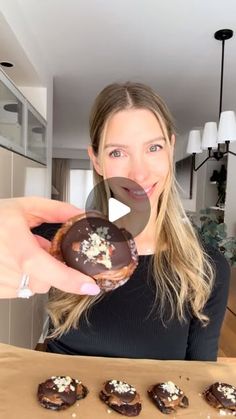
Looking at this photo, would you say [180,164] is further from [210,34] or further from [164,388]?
[164,388]

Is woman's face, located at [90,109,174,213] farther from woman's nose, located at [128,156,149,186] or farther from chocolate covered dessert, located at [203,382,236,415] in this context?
chocolate covered dessert, located at [203,382,236,415]

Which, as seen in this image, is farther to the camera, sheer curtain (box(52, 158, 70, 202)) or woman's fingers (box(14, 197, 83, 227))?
sheer curtain (box(52, 158, 70, 202))

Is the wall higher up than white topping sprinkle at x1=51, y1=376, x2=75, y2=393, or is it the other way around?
the wall

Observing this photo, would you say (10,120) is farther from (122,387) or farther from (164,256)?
(122,387)

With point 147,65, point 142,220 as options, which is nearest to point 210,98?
point 147,65

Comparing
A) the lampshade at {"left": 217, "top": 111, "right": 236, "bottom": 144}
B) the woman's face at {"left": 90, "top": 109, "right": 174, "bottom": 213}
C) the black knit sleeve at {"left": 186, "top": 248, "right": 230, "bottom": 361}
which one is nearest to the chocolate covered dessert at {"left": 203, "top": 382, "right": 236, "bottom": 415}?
the black knit sleeve at {"left": 186, "top": 248, "right": 230, "bottom": 361}

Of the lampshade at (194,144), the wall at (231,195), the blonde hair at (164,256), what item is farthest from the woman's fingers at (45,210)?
the wall at (231,195)

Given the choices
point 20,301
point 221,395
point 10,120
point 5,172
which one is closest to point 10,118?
point 10,120
